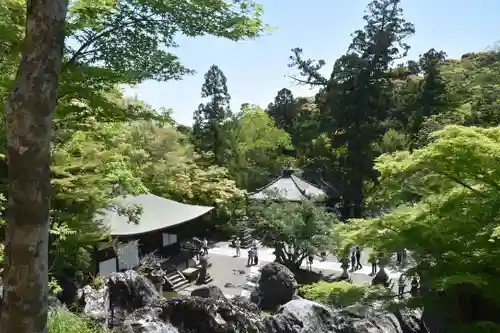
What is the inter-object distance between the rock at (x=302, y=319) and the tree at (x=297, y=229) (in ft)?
25.6

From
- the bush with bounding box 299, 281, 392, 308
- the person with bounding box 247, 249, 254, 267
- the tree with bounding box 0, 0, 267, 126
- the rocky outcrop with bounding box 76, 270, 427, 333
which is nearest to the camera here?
the tree with bounding box 0, 0, 267, 126

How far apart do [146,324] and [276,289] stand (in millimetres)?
7307

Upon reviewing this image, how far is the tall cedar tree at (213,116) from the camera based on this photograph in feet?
86.2

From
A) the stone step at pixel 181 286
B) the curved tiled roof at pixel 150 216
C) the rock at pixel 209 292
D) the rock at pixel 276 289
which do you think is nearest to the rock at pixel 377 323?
the rock at pixel 209 292

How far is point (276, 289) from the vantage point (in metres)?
12.1

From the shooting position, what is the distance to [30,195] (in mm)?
2215

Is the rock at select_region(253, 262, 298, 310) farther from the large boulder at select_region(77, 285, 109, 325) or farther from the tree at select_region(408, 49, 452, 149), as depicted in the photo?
the tree at select_region(408, 49, 452, 149)

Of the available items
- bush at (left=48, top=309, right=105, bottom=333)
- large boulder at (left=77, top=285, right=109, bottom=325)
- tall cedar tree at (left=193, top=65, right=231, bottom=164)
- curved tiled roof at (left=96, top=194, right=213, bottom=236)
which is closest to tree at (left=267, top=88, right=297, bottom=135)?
tall cedar tree at (left=193, top=65, right=231, bottom=164)

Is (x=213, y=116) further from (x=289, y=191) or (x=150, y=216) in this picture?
(x=150, y=216)

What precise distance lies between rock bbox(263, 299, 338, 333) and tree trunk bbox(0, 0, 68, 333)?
4.58 m

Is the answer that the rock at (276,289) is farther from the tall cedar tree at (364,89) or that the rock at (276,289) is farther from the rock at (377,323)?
the tall cedar tree at (364,89)

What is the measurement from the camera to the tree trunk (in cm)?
223

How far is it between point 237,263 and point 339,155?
1183 centimetres

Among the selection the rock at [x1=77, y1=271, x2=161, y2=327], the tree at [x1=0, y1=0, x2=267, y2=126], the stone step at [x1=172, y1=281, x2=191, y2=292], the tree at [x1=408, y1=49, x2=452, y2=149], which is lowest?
the stone step at [x1=172, y1=281, x2=191, y2=292]
